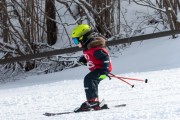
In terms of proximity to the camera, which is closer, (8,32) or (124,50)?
(124,50)

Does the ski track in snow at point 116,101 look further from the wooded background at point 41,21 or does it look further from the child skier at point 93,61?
the wooded background at point 41,21

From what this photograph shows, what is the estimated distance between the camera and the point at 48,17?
45.7ft

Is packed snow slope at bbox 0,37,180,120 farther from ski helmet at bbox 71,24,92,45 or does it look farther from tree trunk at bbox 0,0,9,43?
tree trunk at bbox 0,0,9,43

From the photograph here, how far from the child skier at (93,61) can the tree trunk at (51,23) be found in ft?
28.4

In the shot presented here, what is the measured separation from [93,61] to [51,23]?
30.5 ft

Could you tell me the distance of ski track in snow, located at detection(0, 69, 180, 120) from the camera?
16.0 ft

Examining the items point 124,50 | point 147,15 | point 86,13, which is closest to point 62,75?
point 124,50

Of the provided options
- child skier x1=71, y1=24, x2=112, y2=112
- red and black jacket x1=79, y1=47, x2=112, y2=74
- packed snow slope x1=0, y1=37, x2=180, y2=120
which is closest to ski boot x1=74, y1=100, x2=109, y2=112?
child skier x1=71, y1=24, x2=112, y2=112

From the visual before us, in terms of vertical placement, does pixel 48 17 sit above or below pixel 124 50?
above

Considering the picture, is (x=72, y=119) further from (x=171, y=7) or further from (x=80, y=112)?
(x=171, y=7)

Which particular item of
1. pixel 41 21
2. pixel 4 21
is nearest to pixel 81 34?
pixel 4 21

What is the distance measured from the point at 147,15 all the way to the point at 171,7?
2015mm

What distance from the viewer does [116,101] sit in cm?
618

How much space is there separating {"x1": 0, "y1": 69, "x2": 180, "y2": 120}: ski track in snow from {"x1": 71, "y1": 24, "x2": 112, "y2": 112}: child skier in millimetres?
320
